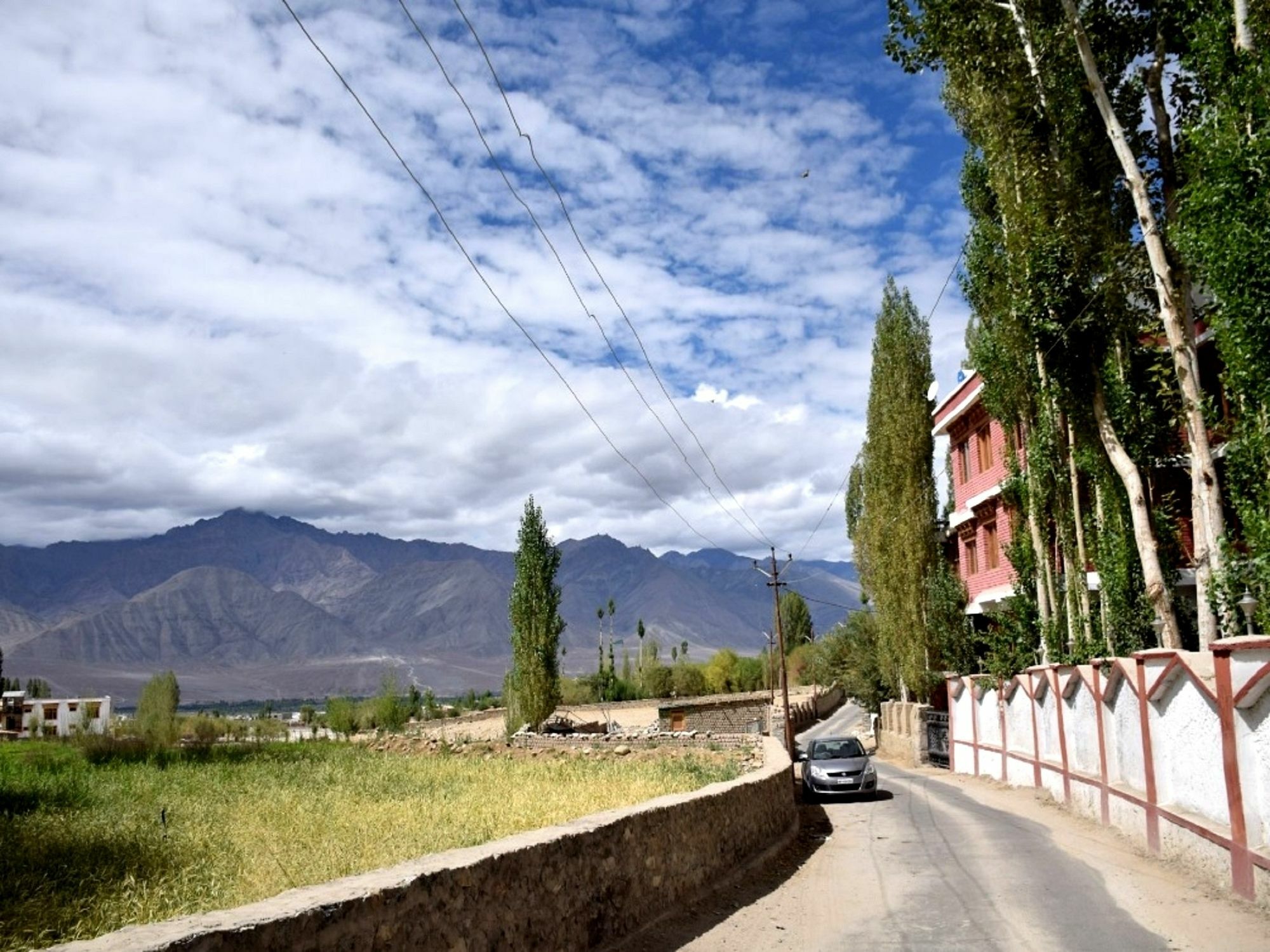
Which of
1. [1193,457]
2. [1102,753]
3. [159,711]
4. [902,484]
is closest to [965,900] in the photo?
[1102,753]

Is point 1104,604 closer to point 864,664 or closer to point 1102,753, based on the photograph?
point 1102,753

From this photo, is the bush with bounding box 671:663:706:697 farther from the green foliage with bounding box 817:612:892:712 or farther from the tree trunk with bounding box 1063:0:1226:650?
the tree trunk with bounding box 1063:0:1226:650

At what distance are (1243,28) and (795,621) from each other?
99.3 meters

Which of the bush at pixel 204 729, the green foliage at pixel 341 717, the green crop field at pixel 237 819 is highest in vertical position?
the green crop field at pixel 237 819

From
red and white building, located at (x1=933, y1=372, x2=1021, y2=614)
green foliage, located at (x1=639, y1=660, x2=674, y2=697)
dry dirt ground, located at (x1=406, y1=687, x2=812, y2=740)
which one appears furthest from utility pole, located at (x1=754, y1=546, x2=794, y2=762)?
green foliage, located at (x1=639, y1=660, x2=674, y2=697)

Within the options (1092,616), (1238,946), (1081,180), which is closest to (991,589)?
(1092,616)

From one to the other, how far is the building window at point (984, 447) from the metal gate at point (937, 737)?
842 cm

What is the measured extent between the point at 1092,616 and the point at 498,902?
793 inches

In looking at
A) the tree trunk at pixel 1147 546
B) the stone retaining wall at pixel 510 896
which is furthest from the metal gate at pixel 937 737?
the stone retaining wall at pixel 510 896

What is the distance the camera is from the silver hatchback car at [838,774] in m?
24.5

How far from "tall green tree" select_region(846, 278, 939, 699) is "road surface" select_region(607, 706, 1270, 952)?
67.2 ft

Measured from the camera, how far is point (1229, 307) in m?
13.6

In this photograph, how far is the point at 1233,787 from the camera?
11094 millimetres

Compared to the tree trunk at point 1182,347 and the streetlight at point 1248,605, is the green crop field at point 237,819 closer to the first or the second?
the tree trunk at point 1182,347
